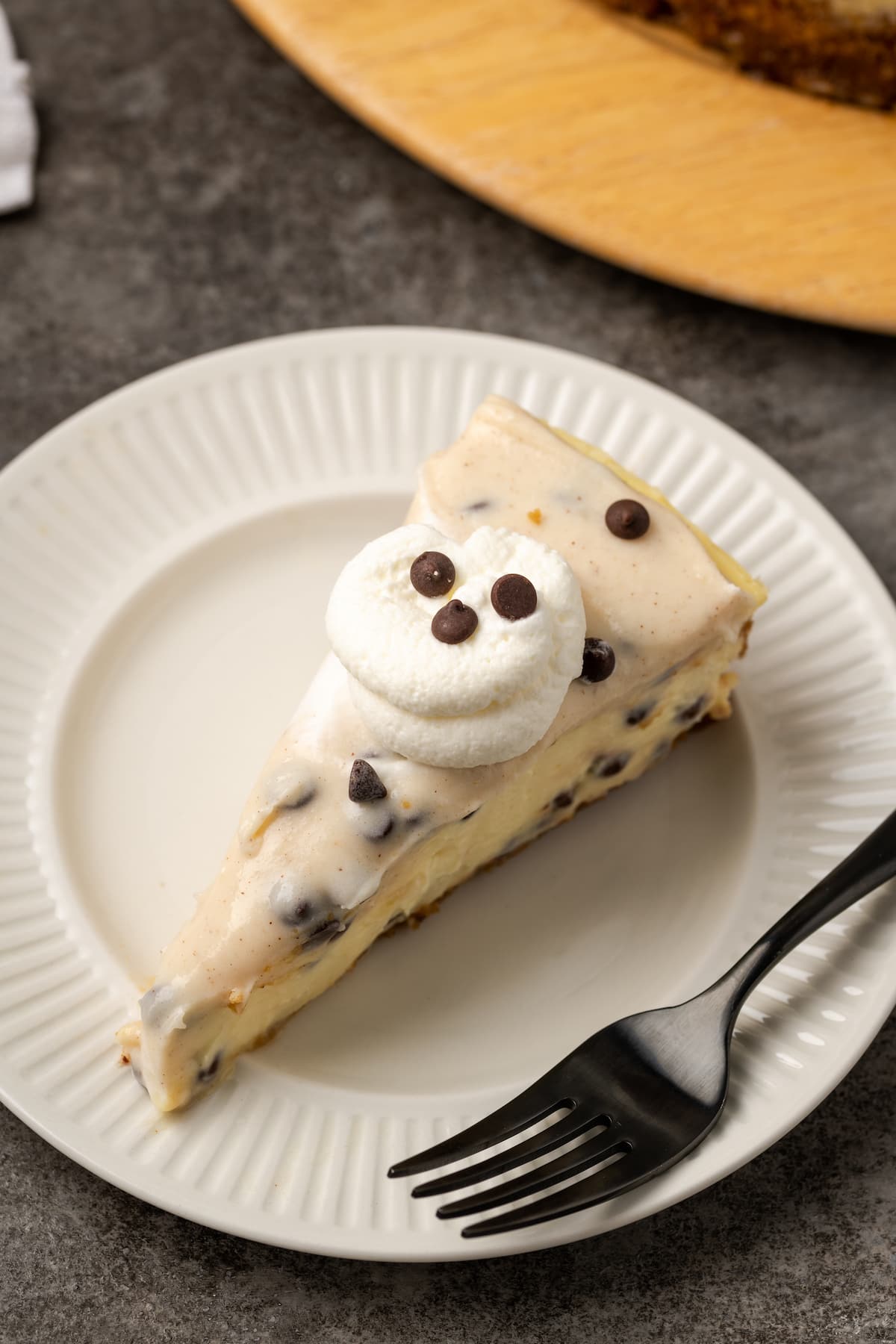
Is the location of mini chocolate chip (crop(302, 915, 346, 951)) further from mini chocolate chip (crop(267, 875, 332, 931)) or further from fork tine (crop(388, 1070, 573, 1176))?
fork tine (crop(388, 1070, 573, 1176))

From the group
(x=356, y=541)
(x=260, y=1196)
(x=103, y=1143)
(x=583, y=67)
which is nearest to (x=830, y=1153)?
(x=260, y=1196)

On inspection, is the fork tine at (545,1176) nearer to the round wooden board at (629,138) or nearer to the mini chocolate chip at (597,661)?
the mini chocolate chip at (597,661)

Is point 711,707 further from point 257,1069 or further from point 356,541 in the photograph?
point 257,1069

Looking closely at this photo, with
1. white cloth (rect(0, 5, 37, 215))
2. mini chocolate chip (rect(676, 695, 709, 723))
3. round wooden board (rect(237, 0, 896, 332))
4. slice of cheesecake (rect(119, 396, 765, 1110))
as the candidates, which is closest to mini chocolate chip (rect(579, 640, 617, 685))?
slice of cheesecake (rect(119, 396, 765, 1110))

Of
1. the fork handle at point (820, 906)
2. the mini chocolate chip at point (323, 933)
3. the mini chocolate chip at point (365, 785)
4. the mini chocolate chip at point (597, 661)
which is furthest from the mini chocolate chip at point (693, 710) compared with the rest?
the mini chocolate chip at point (323, 933)

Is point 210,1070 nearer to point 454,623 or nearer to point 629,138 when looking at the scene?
point 454,623
